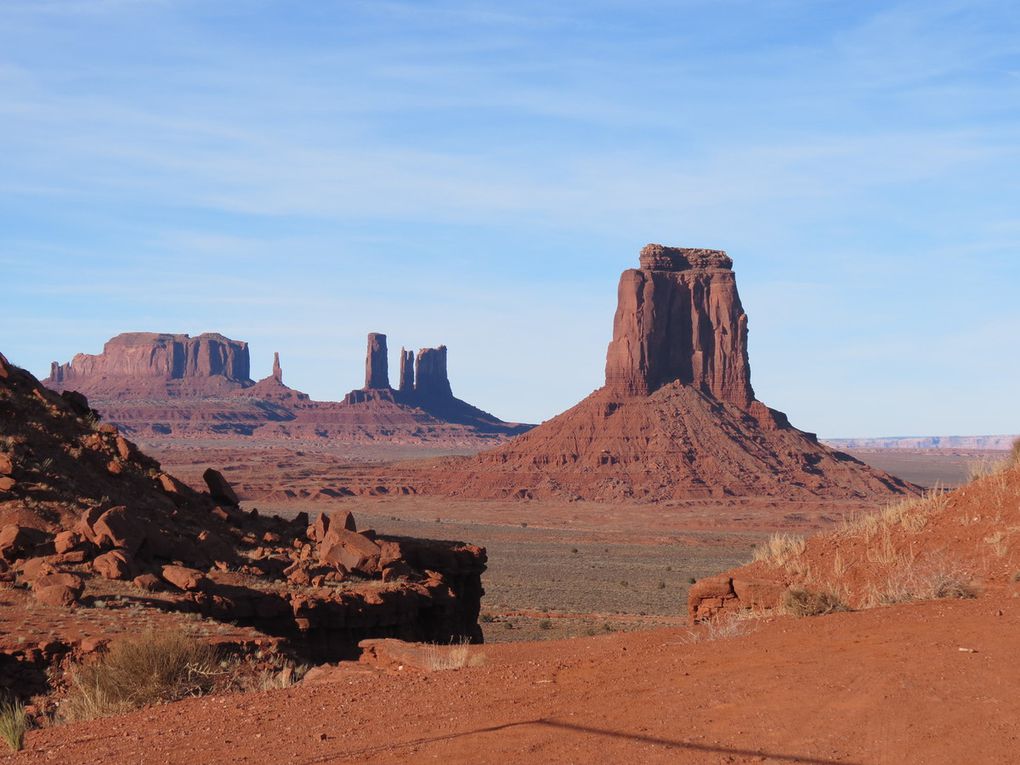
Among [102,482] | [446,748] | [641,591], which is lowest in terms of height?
[641,591]

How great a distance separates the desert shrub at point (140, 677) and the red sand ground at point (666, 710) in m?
1.13

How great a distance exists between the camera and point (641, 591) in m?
47.0

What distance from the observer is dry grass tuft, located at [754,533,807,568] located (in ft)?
52.8

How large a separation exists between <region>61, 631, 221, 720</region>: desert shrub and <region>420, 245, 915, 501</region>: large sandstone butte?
9031cm

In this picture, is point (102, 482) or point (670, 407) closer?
point (102, 482)

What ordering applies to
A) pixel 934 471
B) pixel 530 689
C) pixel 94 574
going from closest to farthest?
pixel 530 689 → pixel 94 574 → pixel 934 471

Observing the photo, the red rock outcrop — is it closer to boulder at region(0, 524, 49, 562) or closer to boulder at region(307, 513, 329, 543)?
boulder at region(0, 524, 49, 562)

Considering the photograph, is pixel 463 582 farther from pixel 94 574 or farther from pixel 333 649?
pixel 94 574

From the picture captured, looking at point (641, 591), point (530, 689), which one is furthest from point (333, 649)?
point (641, 591)

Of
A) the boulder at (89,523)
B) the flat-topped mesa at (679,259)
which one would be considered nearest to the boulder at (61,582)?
the boulder at (89,523)

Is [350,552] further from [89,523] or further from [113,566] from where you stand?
[113,566]

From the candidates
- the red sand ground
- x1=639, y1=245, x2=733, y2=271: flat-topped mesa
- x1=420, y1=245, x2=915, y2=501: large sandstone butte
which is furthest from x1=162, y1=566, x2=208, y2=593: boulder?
x1=639, y1=245, x2=733, y2=271: flat-topped mesa

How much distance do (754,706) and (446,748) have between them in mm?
2252

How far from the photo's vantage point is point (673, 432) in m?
109
